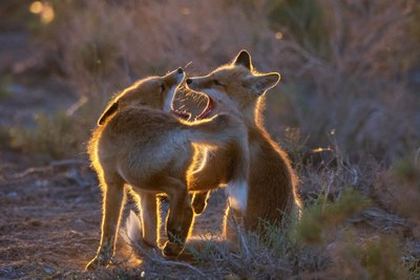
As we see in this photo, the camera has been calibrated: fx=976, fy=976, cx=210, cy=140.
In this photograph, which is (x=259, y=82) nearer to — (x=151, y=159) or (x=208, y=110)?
(x=208, y=110)

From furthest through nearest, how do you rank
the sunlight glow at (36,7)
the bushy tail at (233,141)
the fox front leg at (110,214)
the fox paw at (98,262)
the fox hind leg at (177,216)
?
the sunlight glow at (36,7)
the fox front leg at (110,214)
the fox paw at (98,262)
the fox hind leg at (177,216)
the bushy tail at (233,141)

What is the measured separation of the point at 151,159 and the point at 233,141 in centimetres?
61

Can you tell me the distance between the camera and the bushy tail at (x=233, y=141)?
686 centimetres

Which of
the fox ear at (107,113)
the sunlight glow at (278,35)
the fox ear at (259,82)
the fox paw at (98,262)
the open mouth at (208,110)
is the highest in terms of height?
the fox ear at (107,113)

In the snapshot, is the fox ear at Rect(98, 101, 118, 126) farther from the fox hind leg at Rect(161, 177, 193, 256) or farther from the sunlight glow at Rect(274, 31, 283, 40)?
the sunlight glow at Rect(274, 31, 283, 40)

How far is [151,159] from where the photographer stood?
6973mm

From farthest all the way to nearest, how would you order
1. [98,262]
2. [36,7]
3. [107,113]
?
[36,7] → [107,113] → [98,262]

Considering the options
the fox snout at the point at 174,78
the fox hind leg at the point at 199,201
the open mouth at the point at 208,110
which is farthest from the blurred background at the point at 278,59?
the fox hind leg at the point at 199,201

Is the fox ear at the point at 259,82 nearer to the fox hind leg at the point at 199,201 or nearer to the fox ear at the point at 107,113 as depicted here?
the fox hind leg at the point at 199,201

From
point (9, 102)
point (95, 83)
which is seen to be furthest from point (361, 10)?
point (9, 102)

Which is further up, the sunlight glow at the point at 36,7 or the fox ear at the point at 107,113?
the fox ear at the point at 107,113

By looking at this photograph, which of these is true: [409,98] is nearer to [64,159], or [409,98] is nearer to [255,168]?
[64,159]

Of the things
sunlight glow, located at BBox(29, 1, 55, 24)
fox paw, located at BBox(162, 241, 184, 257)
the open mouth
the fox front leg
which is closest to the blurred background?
sunlight glow, located at BBox(29, 1, 55, 24)

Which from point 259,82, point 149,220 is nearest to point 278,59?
point 259,82
